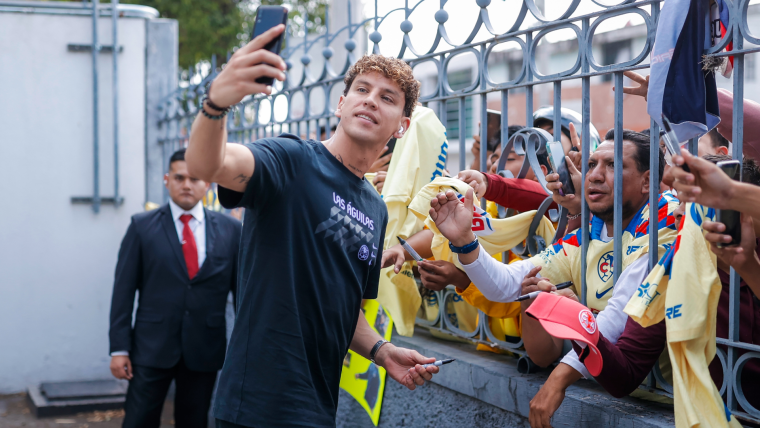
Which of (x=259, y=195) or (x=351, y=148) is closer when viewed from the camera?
(x=259, y=195)

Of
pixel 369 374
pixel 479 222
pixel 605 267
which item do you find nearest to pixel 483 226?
pixel 479 222

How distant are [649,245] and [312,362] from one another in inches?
46.3

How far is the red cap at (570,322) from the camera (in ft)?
6.73

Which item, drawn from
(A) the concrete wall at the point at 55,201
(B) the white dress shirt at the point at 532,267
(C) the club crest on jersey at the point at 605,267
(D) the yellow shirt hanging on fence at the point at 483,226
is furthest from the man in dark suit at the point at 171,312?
(C) the club crest on jersey at the point at 605,267

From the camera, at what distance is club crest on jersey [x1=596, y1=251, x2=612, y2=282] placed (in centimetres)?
254

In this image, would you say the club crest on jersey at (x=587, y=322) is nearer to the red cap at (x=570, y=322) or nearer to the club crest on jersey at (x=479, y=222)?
the red cap at (x=570, y=322)

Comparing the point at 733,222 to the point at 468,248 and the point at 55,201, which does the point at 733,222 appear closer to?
the point at 468,248

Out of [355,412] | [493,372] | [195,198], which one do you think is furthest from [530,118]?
[195,198]

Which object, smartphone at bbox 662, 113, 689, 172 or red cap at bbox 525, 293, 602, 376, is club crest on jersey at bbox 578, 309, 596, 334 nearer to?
red cap at bbox 525, 293, 602, 376

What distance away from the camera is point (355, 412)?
12.9 feet

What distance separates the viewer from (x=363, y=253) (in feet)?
7.53

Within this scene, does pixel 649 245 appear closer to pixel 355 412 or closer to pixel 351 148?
pixel 351 148

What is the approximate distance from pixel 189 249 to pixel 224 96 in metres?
3.22

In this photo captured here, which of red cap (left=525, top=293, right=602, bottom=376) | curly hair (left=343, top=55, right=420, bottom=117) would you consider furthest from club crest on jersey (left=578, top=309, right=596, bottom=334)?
curly hair (left=343, top=55, right=420, bottom=117)
